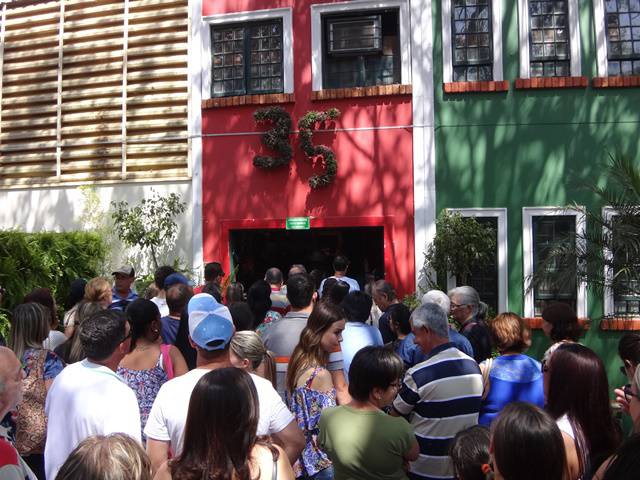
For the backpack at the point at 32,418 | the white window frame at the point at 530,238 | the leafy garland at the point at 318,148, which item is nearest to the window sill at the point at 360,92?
the leafy garland at the point at 318,148

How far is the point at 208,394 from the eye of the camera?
2.63 meters

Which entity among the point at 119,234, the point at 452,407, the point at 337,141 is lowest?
the point at 452,407

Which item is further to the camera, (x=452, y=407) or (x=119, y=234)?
(x=119, y=234)

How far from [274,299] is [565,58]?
22.8 ft

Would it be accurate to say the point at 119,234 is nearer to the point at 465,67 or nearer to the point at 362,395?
the point at 465,67

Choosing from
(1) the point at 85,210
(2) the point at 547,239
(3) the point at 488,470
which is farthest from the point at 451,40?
(3) the point at 488,470

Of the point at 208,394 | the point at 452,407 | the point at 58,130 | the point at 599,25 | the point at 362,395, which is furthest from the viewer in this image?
the point at 58,130

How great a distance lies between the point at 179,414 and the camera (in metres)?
3.25

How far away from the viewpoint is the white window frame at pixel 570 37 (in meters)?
10.9

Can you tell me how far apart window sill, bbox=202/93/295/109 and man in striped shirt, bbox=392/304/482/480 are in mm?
8266

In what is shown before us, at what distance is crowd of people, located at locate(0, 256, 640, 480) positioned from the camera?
2.57 metres

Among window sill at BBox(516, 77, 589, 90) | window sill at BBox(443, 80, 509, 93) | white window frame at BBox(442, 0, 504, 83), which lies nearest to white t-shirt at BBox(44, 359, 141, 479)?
window sill at BBox(443, 80, 509, 93)

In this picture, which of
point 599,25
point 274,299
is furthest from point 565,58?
point 274,299

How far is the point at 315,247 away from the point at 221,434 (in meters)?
10.5
